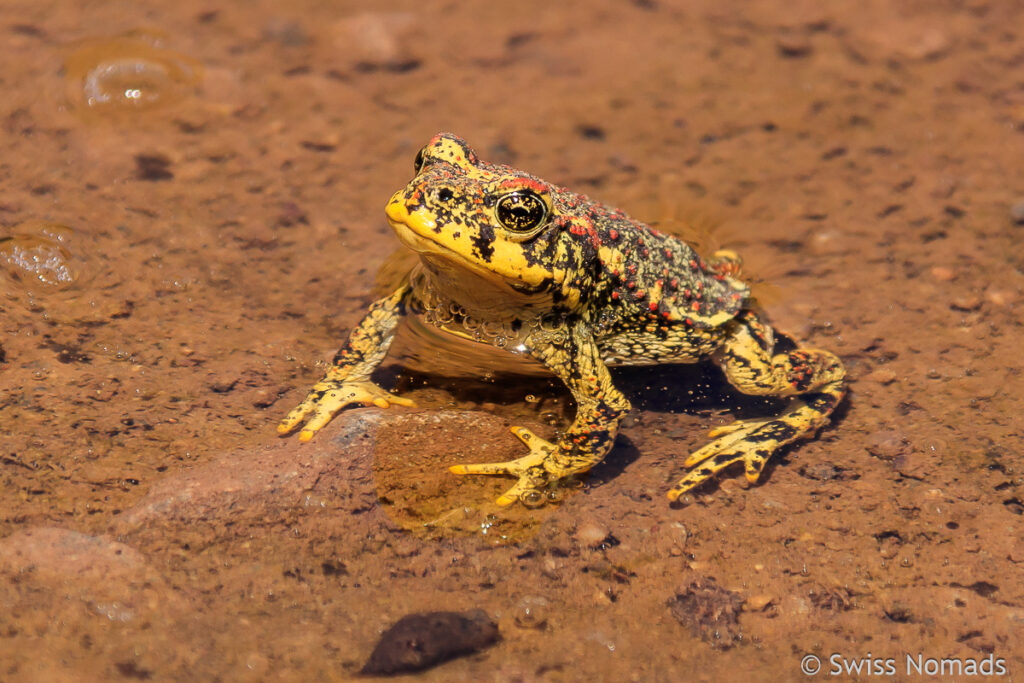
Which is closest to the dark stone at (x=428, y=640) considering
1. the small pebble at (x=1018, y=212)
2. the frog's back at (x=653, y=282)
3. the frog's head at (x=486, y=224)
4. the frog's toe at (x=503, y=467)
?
the frog's toe at (x=503, y=467)

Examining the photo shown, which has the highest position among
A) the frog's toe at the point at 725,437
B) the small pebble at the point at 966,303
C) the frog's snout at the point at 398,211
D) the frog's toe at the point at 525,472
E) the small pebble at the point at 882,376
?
the frog's snout at the point at 398,211

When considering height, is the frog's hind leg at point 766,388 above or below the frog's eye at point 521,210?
below

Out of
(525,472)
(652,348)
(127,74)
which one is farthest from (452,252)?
(127,74)

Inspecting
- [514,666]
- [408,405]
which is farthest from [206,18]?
[514,666]

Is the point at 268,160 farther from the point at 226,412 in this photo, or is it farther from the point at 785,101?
the point at 785,101

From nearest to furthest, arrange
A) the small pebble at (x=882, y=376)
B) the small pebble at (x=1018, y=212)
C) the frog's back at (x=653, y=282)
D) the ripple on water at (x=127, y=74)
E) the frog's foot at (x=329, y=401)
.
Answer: the frog's foot at (x=329, y=401)
the frog's back at (x=653, y=282)
the small pebble at (x=882, y=376)
the small pebble at (x=1018, y=212)
the ripple on water at (x=127, y=74)

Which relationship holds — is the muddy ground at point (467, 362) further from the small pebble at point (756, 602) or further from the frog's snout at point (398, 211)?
the frog's snout at point (398, 211)

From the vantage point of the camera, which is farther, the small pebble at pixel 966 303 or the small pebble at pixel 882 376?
the small pebble at pixel 966 303

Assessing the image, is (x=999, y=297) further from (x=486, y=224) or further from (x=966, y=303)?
(x=486, y=224)
